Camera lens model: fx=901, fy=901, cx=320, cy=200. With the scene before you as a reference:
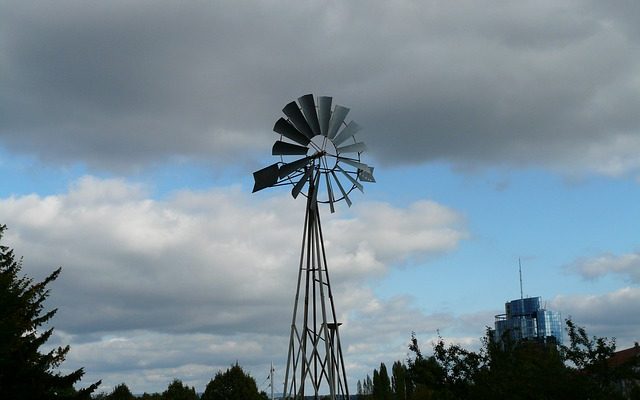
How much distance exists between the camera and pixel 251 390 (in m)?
78.1

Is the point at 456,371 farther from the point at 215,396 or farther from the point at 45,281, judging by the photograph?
the point at 215,396

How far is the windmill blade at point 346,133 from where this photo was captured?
30.2 m

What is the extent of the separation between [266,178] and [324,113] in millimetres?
2889

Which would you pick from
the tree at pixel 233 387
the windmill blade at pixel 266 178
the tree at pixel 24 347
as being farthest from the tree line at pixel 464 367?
the tree at pixel 233 387

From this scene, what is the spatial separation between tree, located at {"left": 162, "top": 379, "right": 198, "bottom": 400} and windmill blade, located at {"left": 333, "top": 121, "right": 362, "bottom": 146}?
2349 inches

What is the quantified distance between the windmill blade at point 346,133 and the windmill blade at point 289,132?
3.50ft

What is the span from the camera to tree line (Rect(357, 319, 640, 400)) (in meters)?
33.8

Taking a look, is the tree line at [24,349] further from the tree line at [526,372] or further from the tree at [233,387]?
the tree at [233,387]

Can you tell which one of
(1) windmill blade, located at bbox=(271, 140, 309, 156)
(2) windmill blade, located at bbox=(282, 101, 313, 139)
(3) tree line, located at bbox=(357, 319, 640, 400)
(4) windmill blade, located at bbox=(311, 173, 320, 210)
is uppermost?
(2) windmill blade, located at bbox=(282, 101, 313, 139)

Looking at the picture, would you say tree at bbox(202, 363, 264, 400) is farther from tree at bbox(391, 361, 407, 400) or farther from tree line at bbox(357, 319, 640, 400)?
tree line at bbox(357, 319, 640, 400)

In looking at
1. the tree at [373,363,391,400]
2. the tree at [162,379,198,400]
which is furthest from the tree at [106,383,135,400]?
the tree at [373,363,391,400]

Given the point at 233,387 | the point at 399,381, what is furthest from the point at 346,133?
the point at 399,381

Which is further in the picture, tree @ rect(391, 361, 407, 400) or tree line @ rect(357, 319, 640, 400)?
tree @ rect(391, 361, 407, 400)

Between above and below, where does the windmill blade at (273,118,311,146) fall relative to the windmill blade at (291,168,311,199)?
above
